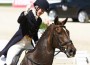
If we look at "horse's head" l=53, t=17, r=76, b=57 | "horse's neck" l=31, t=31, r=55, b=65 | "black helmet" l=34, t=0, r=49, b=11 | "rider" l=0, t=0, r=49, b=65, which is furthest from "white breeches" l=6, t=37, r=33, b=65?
"horse's head" l=53, t=17, r=76, b=57

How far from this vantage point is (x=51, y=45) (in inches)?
265

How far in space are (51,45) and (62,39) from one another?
10.9 inches

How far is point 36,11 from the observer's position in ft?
23.2

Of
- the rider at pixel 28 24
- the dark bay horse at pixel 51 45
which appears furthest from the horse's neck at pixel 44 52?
the rider at pixel 28 24

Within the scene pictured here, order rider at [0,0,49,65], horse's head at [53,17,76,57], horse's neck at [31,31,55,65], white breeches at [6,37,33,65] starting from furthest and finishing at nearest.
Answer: white breeches at [6,37,33,65] → rider at [0,0,49,65] → horse's neck at [31,31,55,65] → horse's head at [53,17,76,57]

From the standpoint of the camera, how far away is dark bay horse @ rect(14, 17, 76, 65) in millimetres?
6479

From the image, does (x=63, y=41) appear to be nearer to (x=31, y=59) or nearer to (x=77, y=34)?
(x=31, y=59)

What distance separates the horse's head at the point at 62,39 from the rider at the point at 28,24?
540 mm

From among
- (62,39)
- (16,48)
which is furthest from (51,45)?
(16,48)

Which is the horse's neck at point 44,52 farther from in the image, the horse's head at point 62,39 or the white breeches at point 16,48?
the white breeches at point 16,48

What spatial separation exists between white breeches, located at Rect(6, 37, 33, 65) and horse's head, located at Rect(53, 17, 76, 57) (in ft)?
2.84

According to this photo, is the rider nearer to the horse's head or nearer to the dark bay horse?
the dark bay horse

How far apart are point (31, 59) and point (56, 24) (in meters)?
0.68

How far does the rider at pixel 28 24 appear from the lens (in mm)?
7051
